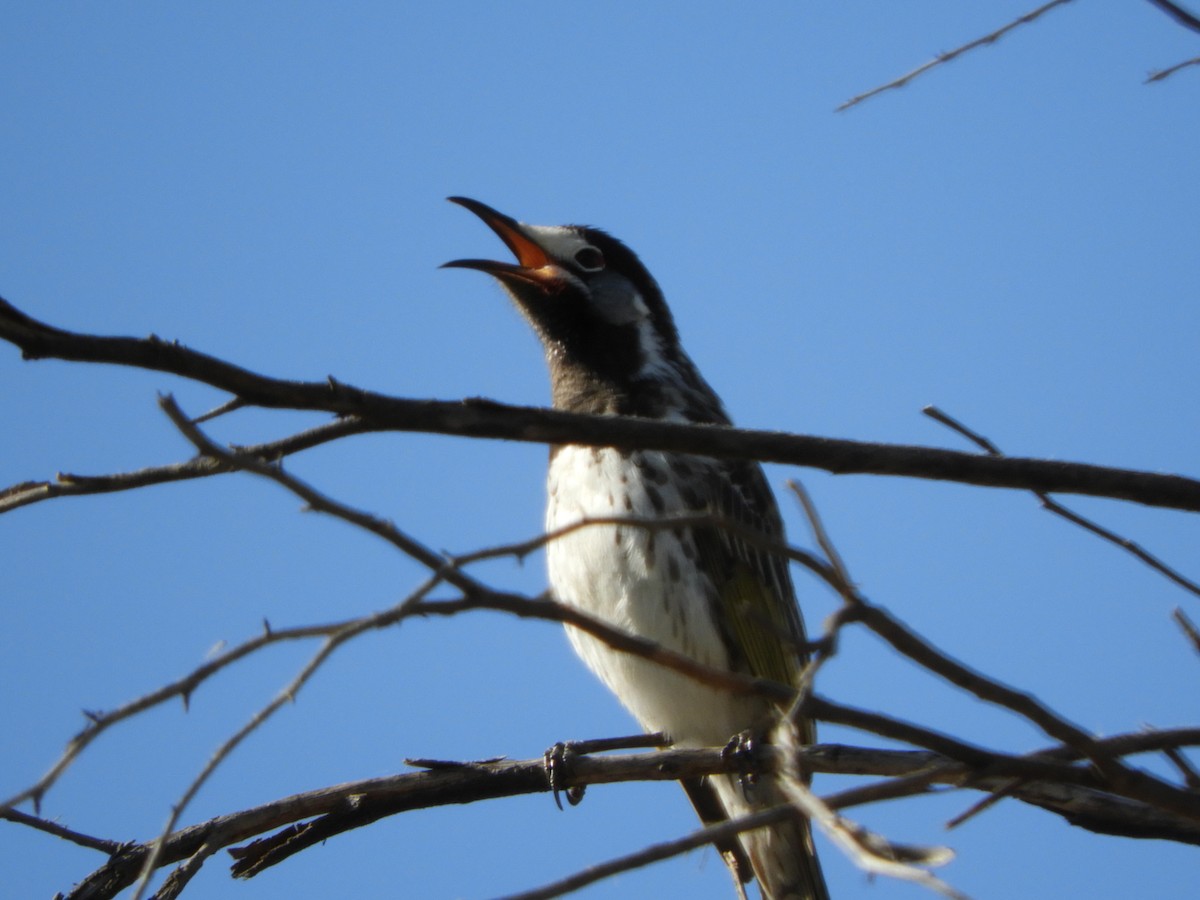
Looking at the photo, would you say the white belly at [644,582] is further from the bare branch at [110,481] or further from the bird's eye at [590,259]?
the bare branch at [110,481]

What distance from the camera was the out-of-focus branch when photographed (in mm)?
2582

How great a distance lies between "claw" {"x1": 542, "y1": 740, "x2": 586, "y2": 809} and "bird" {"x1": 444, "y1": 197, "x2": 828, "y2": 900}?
0.56 meters

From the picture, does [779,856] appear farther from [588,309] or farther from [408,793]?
[588,309]

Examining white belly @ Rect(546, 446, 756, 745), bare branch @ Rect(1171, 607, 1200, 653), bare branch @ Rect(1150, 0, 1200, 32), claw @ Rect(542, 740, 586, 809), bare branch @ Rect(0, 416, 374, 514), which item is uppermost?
white belly @ Rect(546, 446, 756, 745)

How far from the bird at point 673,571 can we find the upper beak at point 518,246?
0.13 ft

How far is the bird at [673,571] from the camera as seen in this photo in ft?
18.6

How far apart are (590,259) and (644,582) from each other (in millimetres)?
2100

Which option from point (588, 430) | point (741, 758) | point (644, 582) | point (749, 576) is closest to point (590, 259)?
point (749, 576)

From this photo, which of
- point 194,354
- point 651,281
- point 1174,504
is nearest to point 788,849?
point 651,281

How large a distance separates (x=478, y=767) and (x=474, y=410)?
188 cm

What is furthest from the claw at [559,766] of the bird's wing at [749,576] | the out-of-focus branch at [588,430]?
the out-of-focus branch at [588,430]

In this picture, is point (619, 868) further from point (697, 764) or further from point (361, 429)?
point (697, 764)

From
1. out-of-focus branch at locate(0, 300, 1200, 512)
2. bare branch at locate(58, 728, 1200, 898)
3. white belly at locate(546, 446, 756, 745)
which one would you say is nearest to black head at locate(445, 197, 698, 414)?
white belly at locate(546, 446, 756, 745)

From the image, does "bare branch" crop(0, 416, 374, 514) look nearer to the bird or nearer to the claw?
the claw
